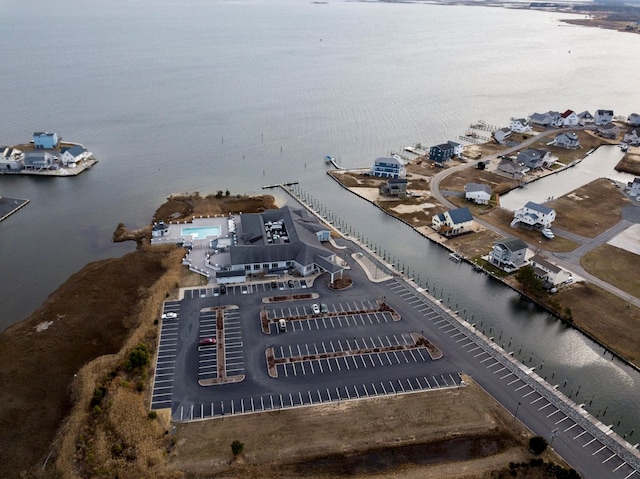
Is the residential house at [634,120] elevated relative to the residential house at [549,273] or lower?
elevated

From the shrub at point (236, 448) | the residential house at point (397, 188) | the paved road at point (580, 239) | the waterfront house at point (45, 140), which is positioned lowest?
the paved road at point (580, 239)

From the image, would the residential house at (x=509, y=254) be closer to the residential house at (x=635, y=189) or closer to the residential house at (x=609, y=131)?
the residential house at (x=635, y=189)

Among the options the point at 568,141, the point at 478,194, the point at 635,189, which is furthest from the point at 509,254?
the point at 568,141

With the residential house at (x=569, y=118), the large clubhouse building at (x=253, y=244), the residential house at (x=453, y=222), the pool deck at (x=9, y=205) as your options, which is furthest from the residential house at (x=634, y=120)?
the pool deck at (x=9, y=205)

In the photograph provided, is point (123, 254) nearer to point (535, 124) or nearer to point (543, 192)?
point (543, 192)

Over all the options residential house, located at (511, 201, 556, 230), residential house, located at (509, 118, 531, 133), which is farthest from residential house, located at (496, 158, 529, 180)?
residential house, located at (509, 118, 531, 133)

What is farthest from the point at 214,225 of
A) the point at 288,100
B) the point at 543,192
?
the point at 288,100

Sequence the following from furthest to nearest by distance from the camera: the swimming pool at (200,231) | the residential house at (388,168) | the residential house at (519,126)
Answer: the residential house at (519,126), the residential house at (388,168), the swimming pool at (200,231)
